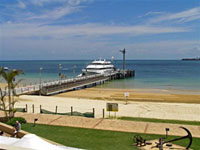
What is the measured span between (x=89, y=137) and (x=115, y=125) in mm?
3148

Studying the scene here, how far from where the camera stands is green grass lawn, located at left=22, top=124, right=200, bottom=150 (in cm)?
1151

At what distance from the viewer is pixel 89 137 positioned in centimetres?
1288

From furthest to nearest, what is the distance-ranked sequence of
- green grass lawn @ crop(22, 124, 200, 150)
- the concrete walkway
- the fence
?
1. the fence
2. the concrete walkway
3. green grass lawn @ crop(22, 124, 200, 150)

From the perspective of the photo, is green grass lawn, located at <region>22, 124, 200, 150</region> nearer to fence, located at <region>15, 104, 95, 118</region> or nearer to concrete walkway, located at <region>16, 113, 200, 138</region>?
concrete walkway, located at <region>16, 113, 200, 138</region>

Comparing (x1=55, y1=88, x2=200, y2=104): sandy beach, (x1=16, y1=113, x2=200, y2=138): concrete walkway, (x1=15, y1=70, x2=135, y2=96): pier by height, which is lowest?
(x1=55, y1=88, x2=200, y2=104): sandy beach

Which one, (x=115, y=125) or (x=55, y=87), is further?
(x=55, y=87)

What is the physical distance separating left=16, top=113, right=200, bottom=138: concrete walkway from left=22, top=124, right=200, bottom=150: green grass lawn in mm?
838

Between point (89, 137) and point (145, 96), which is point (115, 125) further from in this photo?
point (145, 96)

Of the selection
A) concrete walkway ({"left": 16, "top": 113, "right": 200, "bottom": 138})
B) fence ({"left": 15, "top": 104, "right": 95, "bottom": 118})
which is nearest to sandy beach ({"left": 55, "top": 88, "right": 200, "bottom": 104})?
fence ({"left": 15, "top": 104, "right": 95, "bottom": 118})

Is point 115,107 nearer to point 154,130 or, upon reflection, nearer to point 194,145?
point 154,130

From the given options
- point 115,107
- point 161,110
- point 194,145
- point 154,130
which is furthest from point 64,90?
point 194,145

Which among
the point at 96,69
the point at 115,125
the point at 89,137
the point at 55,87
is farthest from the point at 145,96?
the point at 96,69

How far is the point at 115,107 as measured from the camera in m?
17.3

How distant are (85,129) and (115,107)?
3.79 meters
